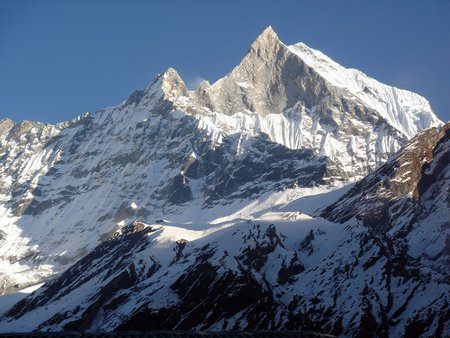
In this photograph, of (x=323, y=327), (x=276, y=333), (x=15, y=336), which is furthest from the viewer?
(x=323, y=327)

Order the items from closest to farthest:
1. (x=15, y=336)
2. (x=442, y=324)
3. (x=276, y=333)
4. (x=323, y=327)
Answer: (x=15, y=336) < (x=276, y=333) < (x=442, y=324) < (x=323, y=327)

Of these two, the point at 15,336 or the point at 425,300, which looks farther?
the point at 425,300

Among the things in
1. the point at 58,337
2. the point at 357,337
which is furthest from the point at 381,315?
the point at 58,337

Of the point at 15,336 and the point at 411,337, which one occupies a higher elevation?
the point at 15,336

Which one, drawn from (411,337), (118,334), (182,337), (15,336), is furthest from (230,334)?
(411,337)

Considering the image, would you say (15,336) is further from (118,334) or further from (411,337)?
(411,337)

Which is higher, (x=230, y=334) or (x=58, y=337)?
(x=58, y=337)

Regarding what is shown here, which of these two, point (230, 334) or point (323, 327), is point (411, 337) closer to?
point (323, 327)

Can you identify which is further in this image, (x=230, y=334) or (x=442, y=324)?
(x=442, y=324)

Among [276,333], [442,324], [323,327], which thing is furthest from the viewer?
[323,327]
